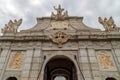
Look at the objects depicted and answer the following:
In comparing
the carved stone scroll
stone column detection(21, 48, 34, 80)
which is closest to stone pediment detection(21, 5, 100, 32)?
the carved stone scroll

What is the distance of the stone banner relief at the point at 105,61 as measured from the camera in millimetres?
13273

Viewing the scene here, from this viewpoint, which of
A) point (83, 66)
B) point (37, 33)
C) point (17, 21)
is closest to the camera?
point (83, 66)

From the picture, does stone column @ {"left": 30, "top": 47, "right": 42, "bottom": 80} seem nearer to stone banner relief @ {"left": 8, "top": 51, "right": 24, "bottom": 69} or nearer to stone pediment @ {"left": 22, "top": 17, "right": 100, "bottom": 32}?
stone banner relief @ {"left": 8, "top": 51, "right": 24, "bottom": 69}

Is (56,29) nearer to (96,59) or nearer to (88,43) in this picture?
(88,43)

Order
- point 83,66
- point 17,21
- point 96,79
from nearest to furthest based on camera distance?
point 96,79
point 83,66
point 17,21

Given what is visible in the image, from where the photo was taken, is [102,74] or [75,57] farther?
[75,57]

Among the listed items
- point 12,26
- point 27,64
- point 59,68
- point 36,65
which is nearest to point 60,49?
point 36,65

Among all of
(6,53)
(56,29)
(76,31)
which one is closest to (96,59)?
(76,31)

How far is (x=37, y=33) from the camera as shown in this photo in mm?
15750

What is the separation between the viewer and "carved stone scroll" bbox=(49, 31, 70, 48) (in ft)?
48.2

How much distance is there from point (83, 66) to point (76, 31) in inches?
180

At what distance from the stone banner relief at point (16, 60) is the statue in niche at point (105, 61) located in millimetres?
8156

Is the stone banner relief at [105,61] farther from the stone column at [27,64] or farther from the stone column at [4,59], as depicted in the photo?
the stone column at [4,59]

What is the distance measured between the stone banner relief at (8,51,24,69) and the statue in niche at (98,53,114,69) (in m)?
8.16
